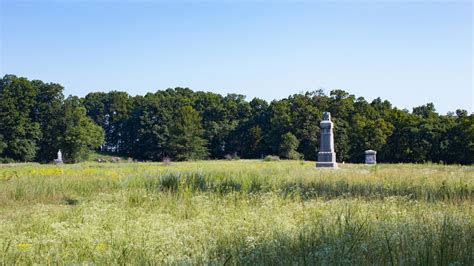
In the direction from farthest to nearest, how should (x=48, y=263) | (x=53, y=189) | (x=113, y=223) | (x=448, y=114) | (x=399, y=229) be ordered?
(x=448, y=114)
(x=53, y=189)
(x=113, y=223)
(x=399, y=229)
(x=48, y=263)

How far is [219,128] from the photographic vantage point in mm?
68500

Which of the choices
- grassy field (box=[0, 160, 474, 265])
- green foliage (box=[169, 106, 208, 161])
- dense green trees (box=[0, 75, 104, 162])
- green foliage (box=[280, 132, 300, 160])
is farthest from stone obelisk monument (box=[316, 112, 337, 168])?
green foliage (box=[169, 106, 208, 161])

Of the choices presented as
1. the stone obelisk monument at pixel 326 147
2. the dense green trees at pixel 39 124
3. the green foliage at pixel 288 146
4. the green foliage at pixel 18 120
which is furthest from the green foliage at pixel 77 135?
the stone obelisk monument at pixel 326 147

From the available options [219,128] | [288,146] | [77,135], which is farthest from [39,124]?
[288,146]

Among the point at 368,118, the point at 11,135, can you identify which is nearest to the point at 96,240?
the point at 11,135

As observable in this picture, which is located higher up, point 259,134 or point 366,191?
point 259,134

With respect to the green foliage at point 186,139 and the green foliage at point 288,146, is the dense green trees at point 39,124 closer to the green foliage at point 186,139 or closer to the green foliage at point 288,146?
the green foliage at point 186,139

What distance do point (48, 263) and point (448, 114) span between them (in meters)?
65.9

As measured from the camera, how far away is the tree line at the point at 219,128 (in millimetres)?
51875

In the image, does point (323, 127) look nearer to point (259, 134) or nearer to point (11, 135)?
point (259, 134)

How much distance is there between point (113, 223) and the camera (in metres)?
6.10

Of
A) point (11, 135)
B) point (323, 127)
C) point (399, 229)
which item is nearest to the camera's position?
point (399, 229)

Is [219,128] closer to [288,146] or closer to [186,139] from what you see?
[186,139]

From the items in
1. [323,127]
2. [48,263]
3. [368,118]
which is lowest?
[48,263]
